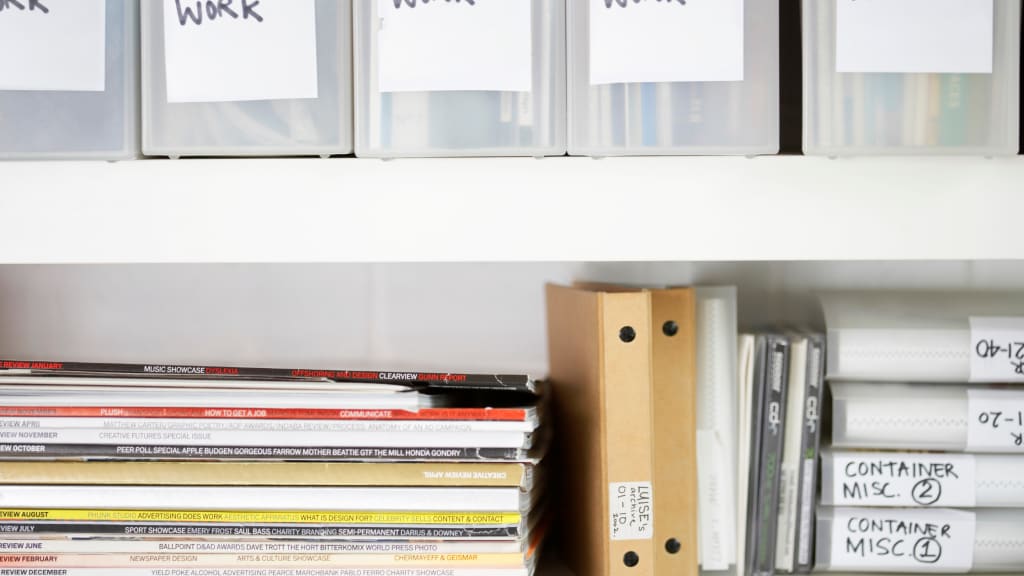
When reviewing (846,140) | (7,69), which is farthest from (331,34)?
(846,140)

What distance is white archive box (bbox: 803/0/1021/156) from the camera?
0.60 meters

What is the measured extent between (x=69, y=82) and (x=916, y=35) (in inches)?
25.2

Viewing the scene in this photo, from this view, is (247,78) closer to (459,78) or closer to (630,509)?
(459,78)

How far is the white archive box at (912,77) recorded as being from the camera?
604 millimetres

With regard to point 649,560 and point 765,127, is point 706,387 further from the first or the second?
point 765,127

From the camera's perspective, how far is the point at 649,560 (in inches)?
28.7

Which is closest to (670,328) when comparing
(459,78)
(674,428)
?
(674,428)

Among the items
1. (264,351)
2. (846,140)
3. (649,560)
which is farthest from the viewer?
(264,351)

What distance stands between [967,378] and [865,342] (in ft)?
0.33

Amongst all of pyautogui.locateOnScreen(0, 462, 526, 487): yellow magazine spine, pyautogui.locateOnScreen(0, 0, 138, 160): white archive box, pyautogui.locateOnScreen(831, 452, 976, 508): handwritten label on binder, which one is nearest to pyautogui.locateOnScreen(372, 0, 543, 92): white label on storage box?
pyautogui.locateOnScreen(0, 0, 138, 160): white archive box

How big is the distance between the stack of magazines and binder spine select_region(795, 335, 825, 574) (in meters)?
0.28

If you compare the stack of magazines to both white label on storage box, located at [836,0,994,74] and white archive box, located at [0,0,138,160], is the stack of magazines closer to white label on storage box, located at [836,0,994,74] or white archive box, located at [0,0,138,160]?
white archive box, located at [0,0,138,160]

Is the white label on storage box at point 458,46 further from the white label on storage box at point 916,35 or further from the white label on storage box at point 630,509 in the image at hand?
the white label on storage box at point 630,509

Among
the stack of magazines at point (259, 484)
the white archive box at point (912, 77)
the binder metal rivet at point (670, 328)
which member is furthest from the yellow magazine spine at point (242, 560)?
the white archive box at point (912, 77)
